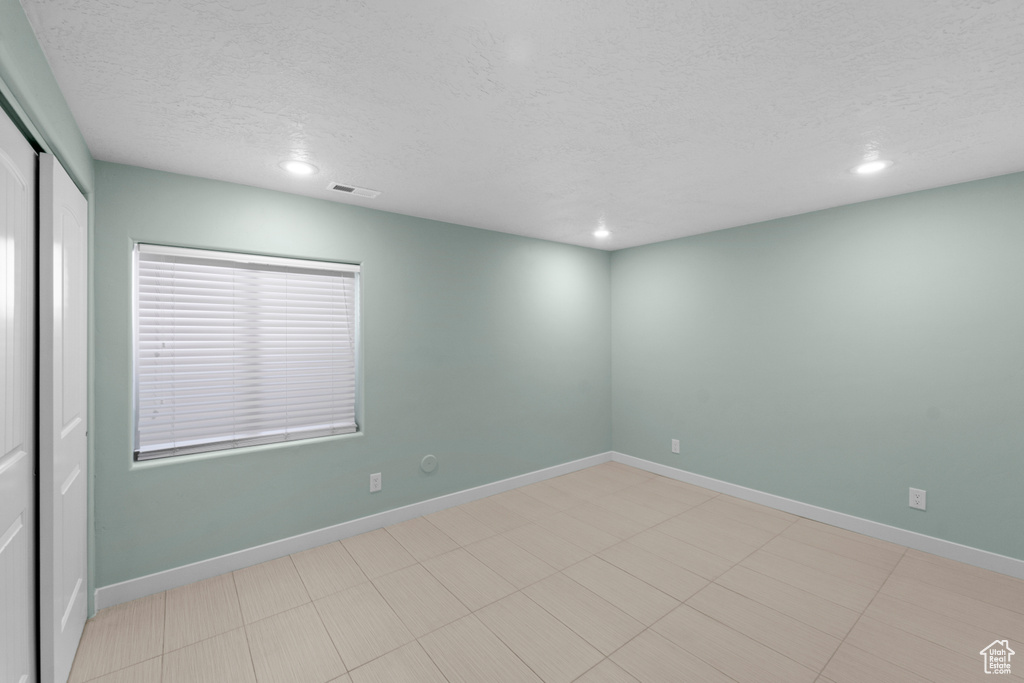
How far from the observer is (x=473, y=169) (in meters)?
2.51

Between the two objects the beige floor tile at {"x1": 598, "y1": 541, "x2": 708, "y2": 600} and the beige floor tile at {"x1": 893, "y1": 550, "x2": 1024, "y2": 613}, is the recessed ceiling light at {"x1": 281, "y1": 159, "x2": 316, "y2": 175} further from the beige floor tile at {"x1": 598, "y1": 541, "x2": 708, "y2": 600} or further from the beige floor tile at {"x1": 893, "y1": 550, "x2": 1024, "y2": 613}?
the beige floor tile at {"x1": 893, "y1": 550, "x2": 1024, "y2": 613}

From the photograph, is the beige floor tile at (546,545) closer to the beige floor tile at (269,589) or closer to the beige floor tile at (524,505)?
the beige floor tile at (524,505)

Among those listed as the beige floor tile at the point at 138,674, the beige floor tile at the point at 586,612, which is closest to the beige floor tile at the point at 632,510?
the beige floor tile at the point at 586,612

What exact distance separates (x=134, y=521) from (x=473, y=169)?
2746mm

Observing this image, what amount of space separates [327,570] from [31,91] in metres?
2.61

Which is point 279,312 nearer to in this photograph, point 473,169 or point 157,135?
point 157,135

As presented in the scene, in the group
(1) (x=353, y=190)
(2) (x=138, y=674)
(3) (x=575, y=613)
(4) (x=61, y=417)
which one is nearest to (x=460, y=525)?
(3) (x=575, y=613)

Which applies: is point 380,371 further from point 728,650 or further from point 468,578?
point 728,650

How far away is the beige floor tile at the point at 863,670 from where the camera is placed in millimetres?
1814

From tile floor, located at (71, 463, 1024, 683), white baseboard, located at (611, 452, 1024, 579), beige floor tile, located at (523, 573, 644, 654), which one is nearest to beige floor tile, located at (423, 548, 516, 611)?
tile floor, located at (71, 463, 1024, 683)

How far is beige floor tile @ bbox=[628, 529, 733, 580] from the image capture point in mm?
2693

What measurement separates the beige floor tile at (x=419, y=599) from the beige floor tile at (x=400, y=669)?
0.14 meters

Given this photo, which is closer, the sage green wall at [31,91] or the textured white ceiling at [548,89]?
the sage green wall at [31,91]

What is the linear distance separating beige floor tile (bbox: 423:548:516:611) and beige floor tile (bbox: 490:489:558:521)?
0.75 meters
